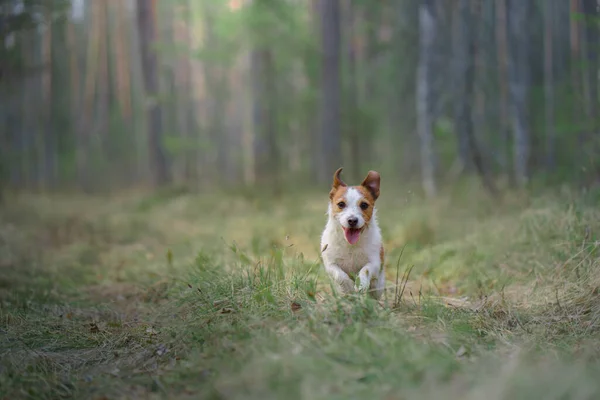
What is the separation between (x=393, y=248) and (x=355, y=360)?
5293 millimetres

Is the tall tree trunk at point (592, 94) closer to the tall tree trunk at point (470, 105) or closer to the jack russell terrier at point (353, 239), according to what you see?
the tall tree trunk at point (470, 105)

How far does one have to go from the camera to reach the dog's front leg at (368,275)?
15.4ft

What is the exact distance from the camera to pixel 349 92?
2178 centimetres

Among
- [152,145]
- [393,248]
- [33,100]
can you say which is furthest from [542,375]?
[33,100]

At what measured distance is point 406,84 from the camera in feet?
76.8

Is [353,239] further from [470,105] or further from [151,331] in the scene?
[470,105]

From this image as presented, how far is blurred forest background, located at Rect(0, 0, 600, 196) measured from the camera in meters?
13.2

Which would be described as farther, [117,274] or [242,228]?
[242,228]

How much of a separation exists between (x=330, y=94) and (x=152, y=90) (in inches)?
249

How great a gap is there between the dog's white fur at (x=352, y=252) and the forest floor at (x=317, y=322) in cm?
18

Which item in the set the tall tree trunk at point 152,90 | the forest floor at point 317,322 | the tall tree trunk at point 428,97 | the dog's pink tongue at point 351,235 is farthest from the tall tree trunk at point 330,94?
the dog's pink tongue at point 351,235

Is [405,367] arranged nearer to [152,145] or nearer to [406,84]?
[152,145]

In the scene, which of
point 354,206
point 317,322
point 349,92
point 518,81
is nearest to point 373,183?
point 354,206

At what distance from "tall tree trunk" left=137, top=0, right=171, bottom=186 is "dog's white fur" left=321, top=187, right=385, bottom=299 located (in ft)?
51.7
